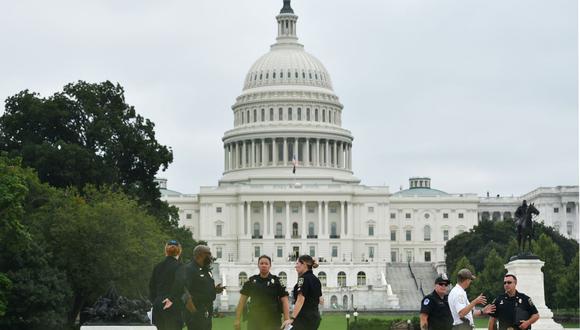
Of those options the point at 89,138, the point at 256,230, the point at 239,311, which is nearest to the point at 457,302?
the point at 239,311

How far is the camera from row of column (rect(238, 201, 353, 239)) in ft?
589

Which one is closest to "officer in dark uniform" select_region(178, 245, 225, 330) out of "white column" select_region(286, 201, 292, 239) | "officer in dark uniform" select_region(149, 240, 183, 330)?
"officer in dark uniform" select_region(149, 240, 183, 330)

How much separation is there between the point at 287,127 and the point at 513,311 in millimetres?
164809

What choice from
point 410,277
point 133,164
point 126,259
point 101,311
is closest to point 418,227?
point 410,277

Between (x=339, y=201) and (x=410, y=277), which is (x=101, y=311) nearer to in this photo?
(x=410, y=277)

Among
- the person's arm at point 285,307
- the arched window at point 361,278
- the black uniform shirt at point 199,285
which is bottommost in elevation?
the person's arm at point 285,307

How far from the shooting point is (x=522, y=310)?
25469mm

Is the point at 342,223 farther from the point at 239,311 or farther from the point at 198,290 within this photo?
the point at 239,311

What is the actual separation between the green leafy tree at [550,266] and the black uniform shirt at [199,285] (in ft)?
258

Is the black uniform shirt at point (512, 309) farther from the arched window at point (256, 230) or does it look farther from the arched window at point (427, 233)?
the arched window at point (427, 233)

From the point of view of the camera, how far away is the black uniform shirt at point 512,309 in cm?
2544

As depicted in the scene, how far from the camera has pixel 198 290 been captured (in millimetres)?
26781

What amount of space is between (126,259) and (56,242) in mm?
3369

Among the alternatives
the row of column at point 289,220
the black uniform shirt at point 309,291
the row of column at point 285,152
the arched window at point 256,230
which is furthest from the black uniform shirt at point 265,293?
the row of column at point 285,152
